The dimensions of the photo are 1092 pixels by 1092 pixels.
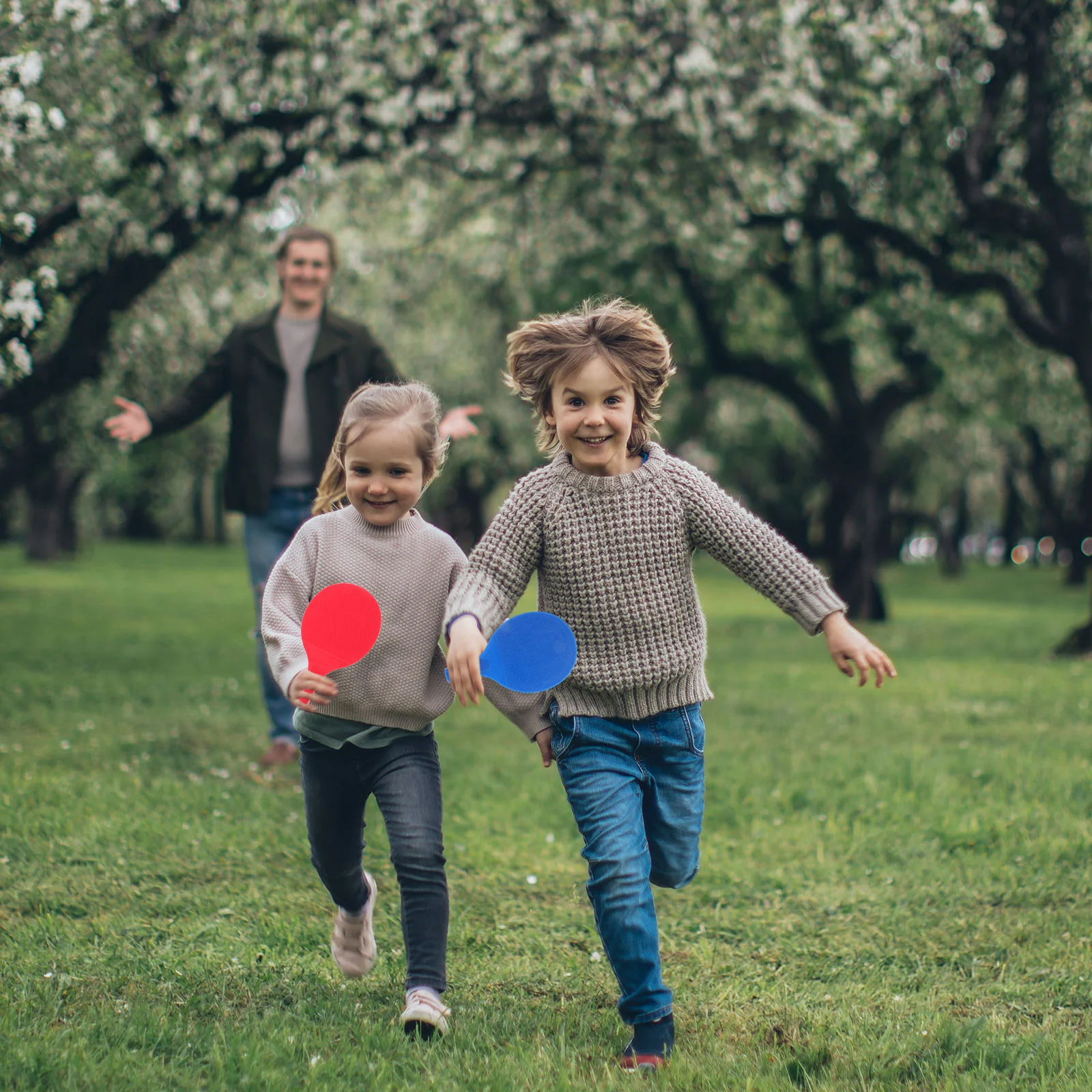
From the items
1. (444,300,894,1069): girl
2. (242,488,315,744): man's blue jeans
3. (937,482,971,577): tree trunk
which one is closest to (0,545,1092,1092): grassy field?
(444,300,894,1069): girl

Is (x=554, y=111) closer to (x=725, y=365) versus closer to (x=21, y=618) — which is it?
(x=725, y=365)

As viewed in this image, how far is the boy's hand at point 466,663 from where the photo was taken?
3129 millimetres

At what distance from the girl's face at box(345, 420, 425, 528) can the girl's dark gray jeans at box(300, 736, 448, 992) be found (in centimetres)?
64

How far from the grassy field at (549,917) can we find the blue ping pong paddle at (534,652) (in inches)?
36.3

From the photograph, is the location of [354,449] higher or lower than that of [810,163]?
lower

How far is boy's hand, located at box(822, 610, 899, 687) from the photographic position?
10.5 ft

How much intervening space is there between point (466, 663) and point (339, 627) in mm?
383

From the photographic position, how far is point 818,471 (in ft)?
118

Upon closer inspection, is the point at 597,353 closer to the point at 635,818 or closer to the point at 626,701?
the point at 626,701

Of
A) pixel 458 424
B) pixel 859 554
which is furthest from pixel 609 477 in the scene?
pixel 859 554

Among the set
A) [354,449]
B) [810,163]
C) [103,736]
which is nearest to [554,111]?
[810,163]

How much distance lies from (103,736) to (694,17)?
7.32m

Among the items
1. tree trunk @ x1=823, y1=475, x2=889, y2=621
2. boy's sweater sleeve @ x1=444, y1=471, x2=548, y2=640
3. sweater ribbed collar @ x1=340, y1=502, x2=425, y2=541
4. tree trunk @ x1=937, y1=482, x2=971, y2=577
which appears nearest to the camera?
boy's sweater sleeve @ x1=444, y1=471, x2=548, y2=640

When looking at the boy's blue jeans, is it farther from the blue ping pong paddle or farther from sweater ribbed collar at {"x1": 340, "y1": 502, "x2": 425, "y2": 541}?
sweater ribbed collar at {"x1": 340, "y1": 502, "x2": 425, "y2": 541}
